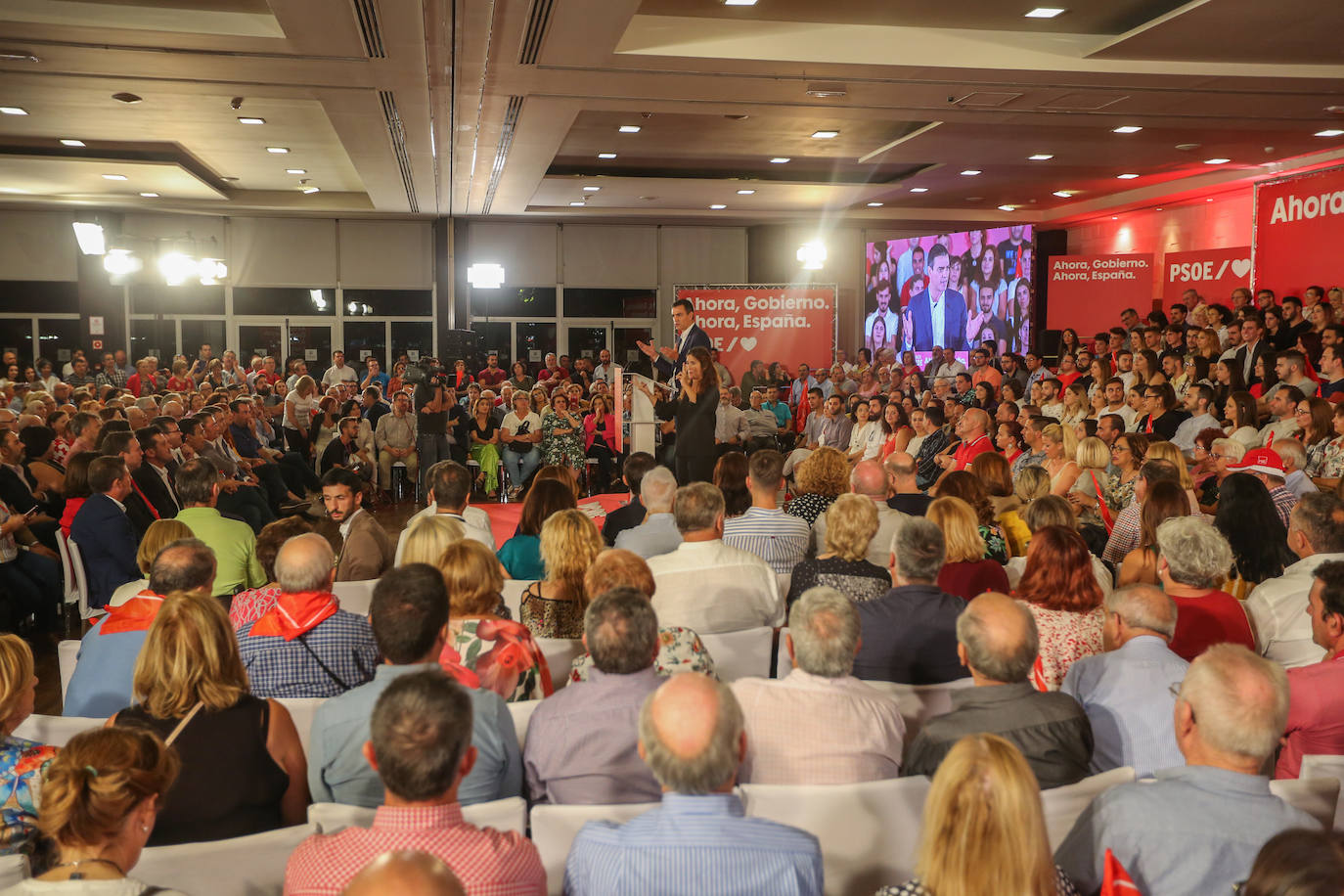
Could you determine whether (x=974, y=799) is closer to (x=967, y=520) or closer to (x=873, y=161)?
(x=967, y=520)

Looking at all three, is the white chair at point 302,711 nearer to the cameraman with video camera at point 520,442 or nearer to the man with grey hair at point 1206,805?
the man with grey hair at point 1206,805

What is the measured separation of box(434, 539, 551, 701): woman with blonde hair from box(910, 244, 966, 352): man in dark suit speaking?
1337 centimetres

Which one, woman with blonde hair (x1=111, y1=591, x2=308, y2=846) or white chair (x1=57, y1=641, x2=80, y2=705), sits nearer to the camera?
woman with blonde hair (x1=111, y1=591, x2=308, y2=846)

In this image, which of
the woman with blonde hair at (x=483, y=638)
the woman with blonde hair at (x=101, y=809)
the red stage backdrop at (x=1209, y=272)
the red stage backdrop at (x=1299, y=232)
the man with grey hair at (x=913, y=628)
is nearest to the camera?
the woman with blonde hair at (x=101, y=809)

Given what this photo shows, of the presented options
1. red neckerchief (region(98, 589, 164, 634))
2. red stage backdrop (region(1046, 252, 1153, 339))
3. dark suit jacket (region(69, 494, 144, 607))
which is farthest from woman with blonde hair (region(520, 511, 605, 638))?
red stage backdrop (region(1046, 252, 1153, 339))

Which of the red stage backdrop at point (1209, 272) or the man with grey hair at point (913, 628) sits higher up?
the red stage backdrop at point (1209, 272)

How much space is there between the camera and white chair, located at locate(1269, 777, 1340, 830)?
2209mm

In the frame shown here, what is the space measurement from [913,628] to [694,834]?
1655mm

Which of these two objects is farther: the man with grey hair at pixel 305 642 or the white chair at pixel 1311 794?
the man with grey hair at pixel 305 642

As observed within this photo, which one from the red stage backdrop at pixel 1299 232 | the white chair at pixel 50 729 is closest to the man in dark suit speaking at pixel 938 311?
the red stage backdrop at pixel 1299 232

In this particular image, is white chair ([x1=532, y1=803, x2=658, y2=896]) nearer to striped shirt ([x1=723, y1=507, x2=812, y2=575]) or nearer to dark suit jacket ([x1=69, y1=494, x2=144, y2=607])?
striped shirt ([x1=723, y1=507, x2=812, y2=575])

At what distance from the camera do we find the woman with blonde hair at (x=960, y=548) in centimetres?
391

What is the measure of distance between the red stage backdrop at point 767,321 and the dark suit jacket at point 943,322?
4.76ft

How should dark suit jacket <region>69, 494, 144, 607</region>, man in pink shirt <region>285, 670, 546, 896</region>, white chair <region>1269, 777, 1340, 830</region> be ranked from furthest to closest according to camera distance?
dark suit jacket <region>69, 494, 144, 607</region> < white chair <region>1269, 777, 1340, 830</region> < man in pink shirt <region>285, 670, 546, 896</region>
